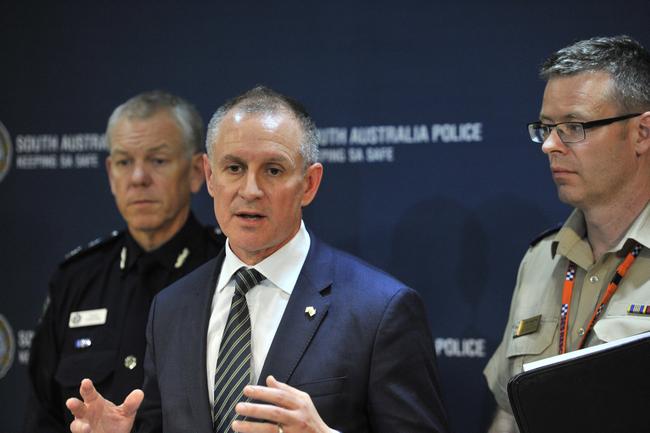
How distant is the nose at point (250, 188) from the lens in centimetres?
254

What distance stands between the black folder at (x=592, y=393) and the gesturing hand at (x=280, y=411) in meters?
0.52

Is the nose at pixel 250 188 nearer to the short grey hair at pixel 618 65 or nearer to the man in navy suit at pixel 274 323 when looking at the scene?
the man in navy suit at pixel 274 323

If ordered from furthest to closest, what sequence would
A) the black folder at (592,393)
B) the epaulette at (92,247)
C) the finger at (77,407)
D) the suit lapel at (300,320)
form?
the epaulette at (92,247) → the suit lapel at (300,320) → the finger at (77,407) → the black folder at (592,393)

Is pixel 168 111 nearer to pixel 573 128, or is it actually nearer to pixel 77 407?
pixel 77 407

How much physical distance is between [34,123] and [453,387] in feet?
7.43

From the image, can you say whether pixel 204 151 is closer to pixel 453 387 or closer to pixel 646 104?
pixel 453 387

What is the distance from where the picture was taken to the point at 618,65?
2.65 meters

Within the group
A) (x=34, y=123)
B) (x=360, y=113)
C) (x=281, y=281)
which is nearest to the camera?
(x=281, y=281)

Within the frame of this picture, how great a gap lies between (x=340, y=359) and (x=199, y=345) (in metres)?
0.44

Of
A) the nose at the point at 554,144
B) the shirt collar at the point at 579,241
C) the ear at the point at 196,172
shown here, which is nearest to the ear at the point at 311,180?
the nose at the point at 554,144

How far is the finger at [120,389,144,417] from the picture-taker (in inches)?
94.7

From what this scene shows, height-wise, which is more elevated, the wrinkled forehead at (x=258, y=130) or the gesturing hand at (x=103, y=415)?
the wrinkled forehead at (x=258, y=130)

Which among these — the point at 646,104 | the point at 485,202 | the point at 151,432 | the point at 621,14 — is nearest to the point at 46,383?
the point at 151,432

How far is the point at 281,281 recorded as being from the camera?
263 cm
